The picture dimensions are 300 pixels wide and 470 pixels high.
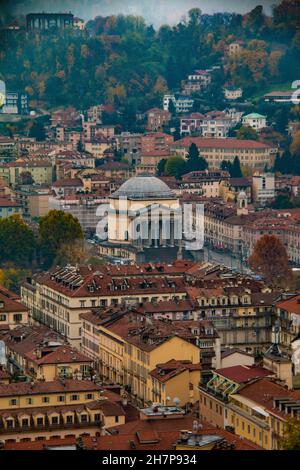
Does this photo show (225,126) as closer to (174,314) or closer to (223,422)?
(174,314)

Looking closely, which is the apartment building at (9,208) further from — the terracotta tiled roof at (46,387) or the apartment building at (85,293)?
the terracotta tiled roof at (46,387)

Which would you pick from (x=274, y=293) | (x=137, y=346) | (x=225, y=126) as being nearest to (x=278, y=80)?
(x=225, y=126)

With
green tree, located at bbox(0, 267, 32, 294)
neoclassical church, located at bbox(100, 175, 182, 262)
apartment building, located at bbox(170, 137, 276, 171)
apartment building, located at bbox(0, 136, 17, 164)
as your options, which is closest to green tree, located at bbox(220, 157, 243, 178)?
apartment building, located at bbox(170, 137, 276, 171)

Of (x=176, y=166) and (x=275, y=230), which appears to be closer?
(x=275, y=230)

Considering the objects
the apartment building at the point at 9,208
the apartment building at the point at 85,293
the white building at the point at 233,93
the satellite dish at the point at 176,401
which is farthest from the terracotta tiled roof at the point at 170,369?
the white building at the point at 233,93

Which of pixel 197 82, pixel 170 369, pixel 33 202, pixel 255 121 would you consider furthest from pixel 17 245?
pixel 197 82
